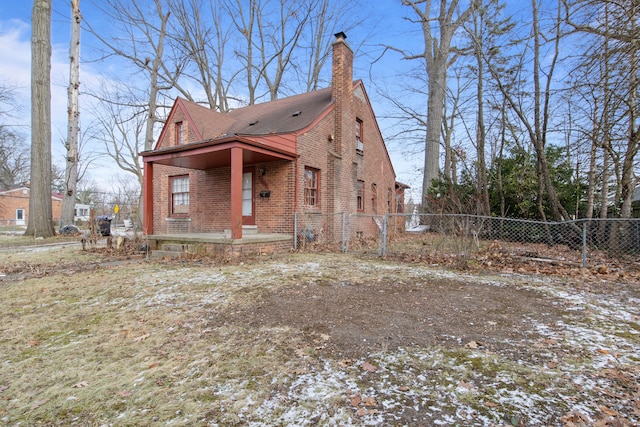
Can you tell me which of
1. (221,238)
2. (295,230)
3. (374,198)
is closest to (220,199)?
(295,230)

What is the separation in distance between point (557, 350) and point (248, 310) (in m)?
3.09

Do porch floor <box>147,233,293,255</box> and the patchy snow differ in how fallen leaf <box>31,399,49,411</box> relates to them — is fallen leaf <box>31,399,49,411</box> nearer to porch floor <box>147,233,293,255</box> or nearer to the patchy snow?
the patchy snow

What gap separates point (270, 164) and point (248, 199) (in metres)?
1.43

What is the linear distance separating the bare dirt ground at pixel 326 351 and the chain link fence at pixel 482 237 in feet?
6.68

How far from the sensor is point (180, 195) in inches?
487

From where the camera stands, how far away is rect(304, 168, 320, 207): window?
10.4 m

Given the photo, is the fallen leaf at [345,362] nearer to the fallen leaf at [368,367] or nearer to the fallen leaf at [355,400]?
the fallen leaf at [368,367]

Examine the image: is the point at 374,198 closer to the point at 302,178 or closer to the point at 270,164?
the point at 302,178

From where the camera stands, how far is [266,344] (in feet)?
9.47

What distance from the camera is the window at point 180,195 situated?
12172mm

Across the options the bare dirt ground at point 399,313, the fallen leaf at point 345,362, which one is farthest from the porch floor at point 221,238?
the fallen leaf at point 345,362

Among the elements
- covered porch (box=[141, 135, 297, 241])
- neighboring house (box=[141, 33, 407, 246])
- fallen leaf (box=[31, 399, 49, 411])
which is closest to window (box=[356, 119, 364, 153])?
neighboring house (box=[141, 33, 407, 246])

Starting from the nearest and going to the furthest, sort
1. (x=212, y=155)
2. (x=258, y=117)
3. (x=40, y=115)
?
1. (x=212, y=155)
2. (x=40, y=115)
3. (x=258, y=117)

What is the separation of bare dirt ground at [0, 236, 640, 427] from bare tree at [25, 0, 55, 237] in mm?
9675
